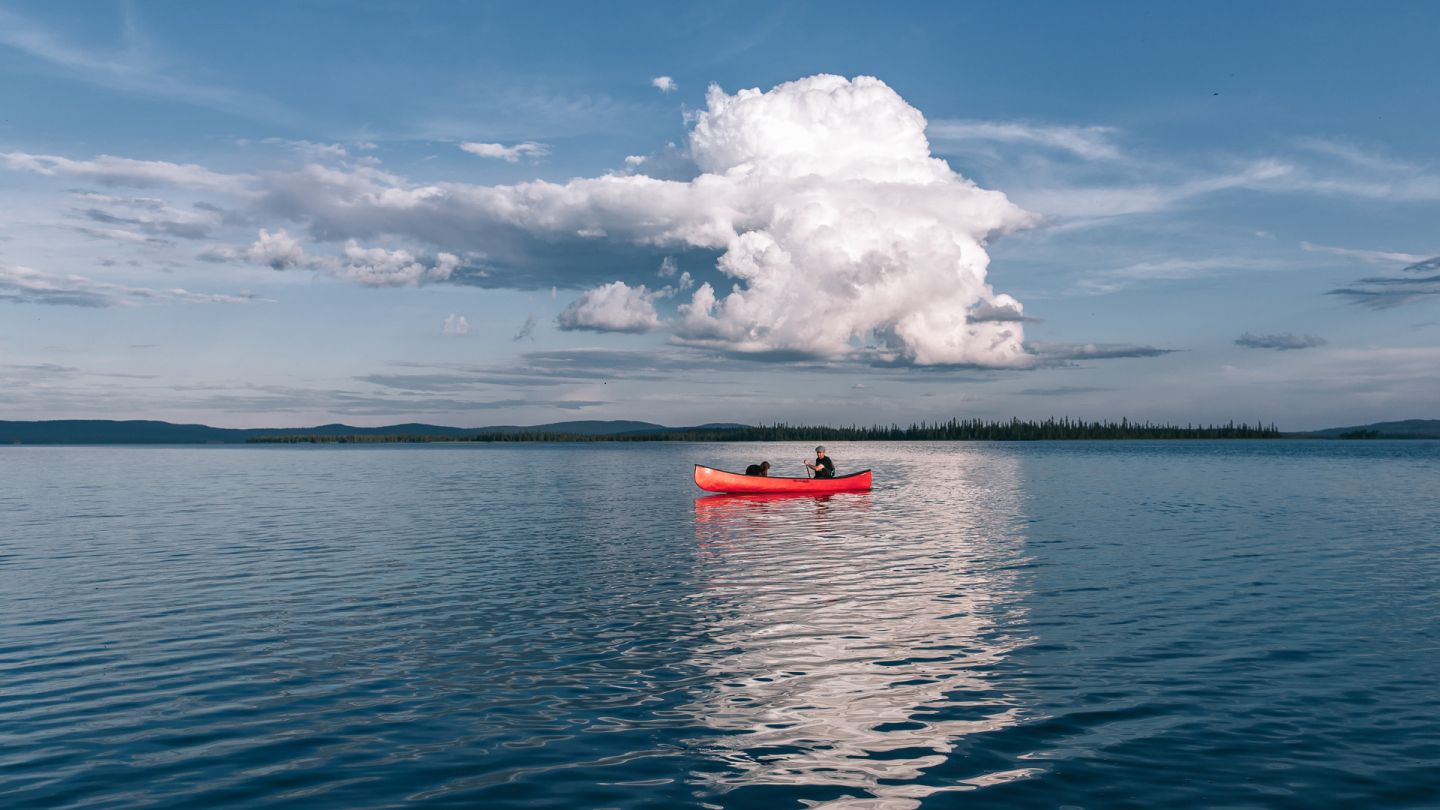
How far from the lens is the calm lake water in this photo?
11.5 metres

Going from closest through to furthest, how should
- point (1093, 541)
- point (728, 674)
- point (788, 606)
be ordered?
point (728, 674), point (788, 606), point (1093, 541)

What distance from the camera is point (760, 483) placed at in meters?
59.9

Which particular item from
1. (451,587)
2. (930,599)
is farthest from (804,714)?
(451,587)

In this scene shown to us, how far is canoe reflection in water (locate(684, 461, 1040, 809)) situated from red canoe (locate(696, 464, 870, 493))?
78.3ft

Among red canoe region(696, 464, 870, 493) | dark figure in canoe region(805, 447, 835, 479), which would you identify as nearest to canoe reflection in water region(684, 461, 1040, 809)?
red canoe region(696, 464, 870, 493)

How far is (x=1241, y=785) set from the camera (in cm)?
1126

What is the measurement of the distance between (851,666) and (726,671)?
2.49 metres

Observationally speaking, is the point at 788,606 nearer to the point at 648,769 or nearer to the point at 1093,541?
the point at 648,769

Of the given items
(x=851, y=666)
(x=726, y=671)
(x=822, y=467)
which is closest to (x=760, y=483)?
(x=822, y=467)

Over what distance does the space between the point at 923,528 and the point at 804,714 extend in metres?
29.4

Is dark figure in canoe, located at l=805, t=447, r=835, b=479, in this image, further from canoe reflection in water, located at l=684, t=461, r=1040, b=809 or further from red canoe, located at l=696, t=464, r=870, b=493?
canoe reflection in water, located at l=684, t=461, r=1040, b=809

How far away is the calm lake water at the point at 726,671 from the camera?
11.5 m

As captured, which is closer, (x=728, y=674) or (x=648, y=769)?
(x=648, y=769)

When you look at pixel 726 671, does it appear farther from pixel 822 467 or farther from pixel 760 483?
pixel 822 467
